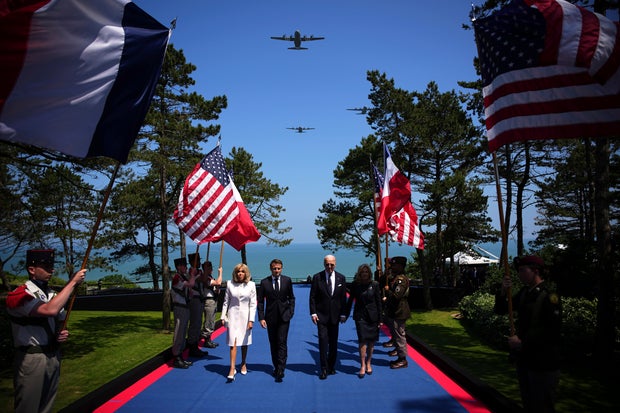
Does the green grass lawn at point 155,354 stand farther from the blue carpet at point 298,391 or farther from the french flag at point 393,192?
the french flag at point 393,192

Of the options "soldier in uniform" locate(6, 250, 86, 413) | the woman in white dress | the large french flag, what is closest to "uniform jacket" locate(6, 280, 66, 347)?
"soldier in uniform" locate(6, 250, 86, 413)

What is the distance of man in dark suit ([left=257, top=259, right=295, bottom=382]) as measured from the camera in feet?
25.3

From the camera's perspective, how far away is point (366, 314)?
26.1ft

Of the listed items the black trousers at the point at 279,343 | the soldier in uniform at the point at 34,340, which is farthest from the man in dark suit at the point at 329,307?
the soldier in uniform at the point at 34,340

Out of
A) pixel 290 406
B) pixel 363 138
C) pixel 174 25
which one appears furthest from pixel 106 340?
pixel 363 138

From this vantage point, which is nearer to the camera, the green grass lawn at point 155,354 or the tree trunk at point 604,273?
the green grass lawn at point 155,354

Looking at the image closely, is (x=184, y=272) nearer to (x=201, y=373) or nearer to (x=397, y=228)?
(x=201, y=373)

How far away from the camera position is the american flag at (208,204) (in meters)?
9.80

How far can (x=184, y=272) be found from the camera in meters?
8.91

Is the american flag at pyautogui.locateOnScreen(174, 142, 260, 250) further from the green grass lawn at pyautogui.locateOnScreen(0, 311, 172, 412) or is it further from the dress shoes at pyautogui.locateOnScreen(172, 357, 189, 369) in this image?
the green grass lawn at pyautogui.locateOnScreen(0, 311, 172, 412)

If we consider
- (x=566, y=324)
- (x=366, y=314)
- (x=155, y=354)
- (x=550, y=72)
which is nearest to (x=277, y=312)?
(x=366, y=314)

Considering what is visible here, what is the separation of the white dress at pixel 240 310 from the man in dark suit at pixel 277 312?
230mm

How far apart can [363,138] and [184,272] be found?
2107 centimetres

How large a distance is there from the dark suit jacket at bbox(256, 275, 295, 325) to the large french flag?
412 cm
